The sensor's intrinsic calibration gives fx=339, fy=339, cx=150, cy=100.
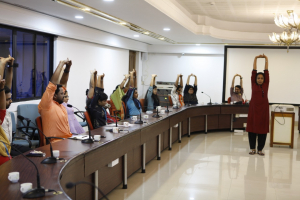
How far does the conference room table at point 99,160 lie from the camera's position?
2502mm

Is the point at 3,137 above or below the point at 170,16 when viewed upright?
below

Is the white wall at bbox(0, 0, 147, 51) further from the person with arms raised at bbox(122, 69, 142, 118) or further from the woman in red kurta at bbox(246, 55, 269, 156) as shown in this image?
the woman in red kurta at bbox(246, 55, 269, 156)

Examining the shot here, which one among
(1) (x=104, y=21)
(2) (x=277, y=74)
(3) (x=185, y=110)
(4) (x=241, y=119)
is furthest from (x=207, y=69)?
(1) (x=104, y=21)

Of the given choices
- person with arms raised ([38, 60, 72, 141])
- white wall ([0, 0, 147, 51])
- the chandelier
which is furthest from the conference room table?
the chandelier

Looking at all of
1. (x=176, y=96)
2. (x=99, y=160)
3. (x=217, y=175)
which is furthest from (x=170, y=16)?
(x=99, y=160)

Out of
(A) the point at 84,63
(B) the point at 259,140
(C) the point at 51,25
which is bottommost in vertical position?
Result: (B) the point at 259,140

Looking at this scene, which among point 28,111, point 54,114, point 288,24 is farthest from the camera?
point 288,24

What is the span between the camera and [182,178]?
4.94m

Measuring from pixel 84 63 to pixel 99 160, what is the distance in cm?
503

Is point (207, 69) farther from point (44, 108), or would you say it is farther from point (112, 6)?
point (44, 108)

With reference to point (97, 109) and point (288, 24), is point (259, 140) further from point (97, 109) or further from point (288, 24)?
point (97, 109)

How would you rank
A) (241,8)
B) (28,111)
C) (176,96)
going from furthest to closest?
(176,96), (241,8), (28,111)

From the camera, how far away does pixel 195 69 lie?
12.3 m

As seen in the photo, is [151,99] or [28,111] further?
[151,99]
